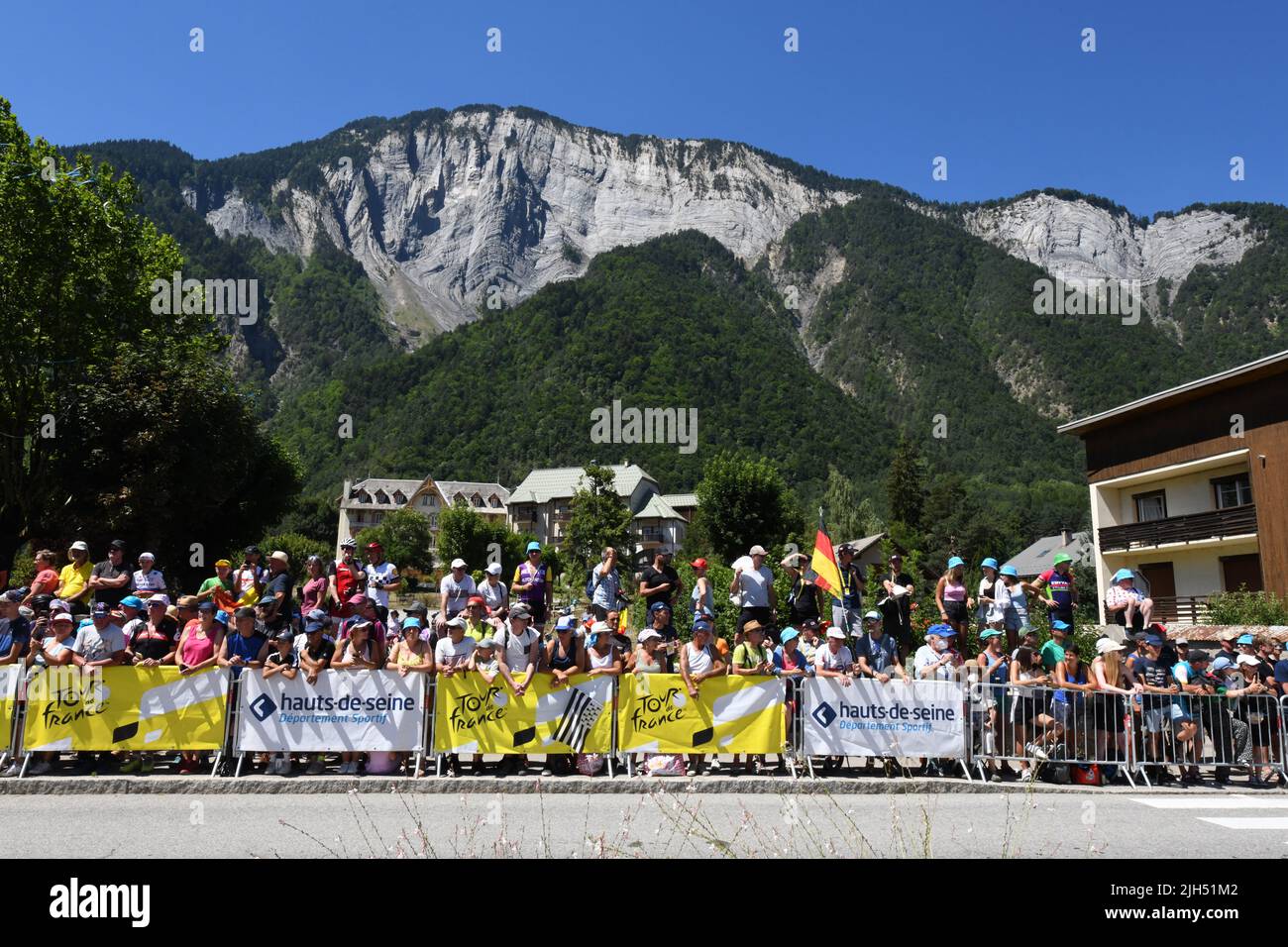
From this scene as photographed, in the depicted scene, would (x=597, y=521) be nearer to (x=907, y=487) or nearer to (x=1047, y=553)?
(x=907, y=487)

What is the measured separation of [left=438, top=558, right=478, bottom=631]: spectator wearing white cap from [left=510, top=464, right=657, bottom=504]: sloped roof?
94.5 meters

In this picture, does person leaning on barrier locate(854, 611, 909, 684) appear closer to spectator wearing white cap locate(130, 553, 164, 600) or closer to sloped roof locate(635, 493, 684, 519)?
spectator wearing white cap locate(130, 553, 164, 600)

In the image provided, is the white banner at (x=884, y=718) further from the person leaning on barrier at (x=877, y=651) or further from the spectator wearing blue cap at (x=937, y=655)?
the spectator wearing blue cap at (x=937, y=655)

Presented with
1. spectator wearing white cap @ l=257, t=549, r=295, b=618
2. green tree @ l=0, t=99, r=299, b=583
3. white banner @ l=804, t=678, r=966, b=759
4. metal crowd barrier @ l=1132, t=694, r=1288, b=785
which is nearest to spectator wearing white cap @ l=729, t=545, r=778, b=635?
white banner @ l=804, t=678, r=966, b=759

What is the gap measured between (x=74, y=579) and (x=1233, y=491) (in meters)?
34.2

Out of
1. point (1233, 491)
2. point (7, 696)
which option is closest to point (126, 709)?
point (7, 696)

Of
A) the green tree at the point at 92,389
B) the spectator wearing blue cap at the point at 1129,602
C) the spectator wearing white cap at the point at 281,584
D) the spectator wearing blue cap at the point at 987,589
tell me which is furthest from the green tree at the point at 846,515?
the spectator wearing white cap at the point at 281,584

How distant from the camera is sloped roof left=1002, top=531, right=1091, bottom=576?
6938 centimetres

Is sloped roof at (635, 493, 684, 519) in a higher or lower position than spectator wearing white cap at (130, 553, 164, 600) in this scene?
higher

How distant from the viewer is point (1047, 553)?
236 ft

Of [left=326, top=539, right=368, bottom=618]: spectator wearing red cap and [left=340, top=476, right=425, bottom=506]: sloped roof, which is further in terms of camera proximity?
[left=340, top=476, right=425, bottom=506]: sloped roof

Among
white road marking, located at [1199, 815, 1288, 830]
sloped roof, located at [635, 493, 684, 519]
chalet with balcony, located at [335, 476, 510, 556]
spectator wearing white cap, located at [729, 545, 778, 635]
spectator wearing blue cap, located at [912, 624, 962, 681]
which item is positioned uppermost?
chalet with balcony, located at [335, 476, 510, 556]
